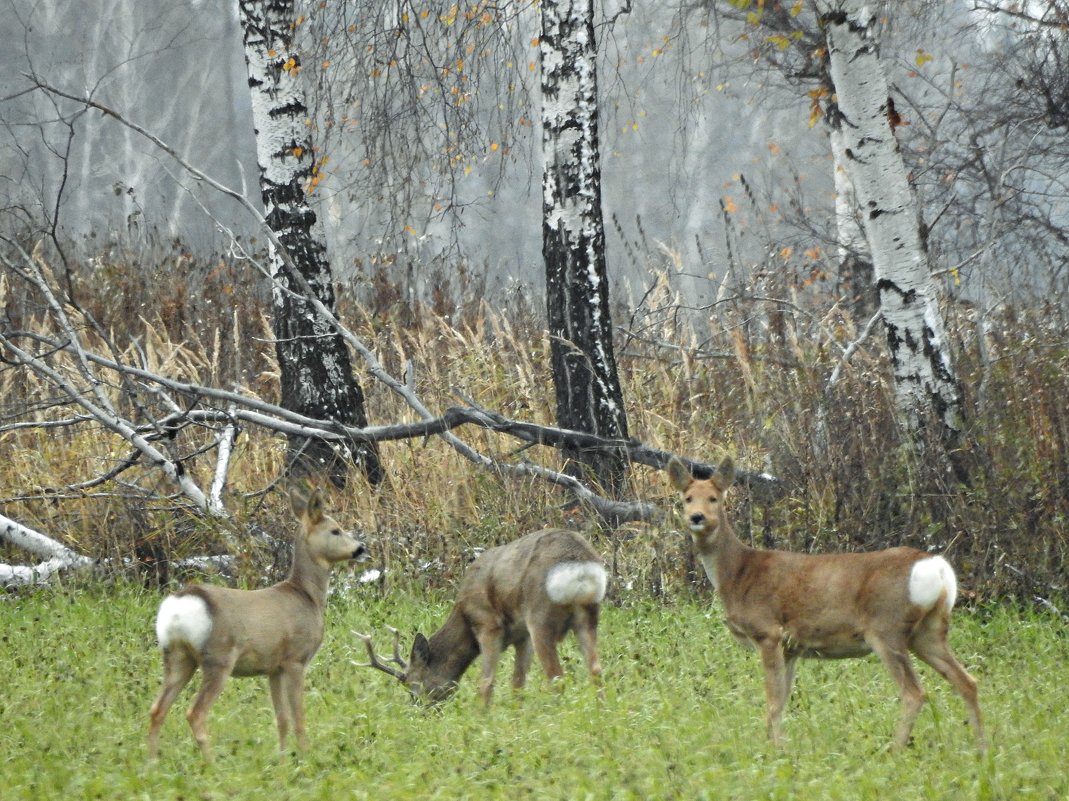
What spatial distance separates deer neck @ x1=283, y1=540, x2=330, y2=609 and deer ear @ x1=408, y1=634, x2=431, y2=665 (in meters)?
0.44

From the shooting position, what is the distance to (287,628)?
A: 5.81 metres

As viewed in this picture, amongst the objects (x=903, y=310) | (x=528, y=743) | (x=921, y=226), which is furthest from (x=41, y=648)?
(x=921, y=226)

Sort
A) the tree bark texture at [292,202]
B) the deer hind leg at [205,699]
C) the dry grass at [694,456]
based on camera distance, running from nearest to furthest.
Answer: the deer hind leg at [205,699], the dry grass at [694,456], the tree bark texture at [292,202]

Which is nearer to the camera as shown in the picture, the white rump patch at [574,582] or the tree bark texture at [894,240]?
the white rump patch at [574,582]

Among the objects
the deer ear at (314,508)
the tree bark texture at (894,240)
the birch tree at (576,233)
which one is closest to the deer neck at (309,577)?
the deer ear at (314,508)

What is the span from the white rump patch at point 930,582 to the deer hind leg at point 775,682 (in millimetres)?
601

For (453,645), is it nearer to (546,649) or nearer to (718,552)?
(546,649)

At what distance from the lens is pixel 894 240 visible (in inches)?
340

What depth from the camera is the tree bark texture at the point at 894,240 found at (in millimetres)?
8633

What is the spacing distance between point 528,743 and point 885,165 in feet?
15.7

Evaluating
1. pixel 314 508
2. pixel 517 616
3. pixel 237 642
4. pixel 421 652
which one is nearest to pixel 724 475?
pixel 517 616

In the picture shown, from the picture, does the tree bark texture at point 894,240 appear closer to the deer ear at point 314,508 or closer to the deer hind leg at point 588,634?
the deer hind leg at point 588,634

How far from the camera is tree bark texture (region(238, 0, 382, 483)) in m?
10.5

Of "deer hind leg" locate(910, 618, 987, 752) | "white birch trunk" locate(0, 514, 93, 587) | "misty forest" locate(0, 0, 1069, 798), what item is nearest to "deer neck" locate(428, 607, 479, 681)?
"misty forest" locate(0, 0, 1069, 798)
